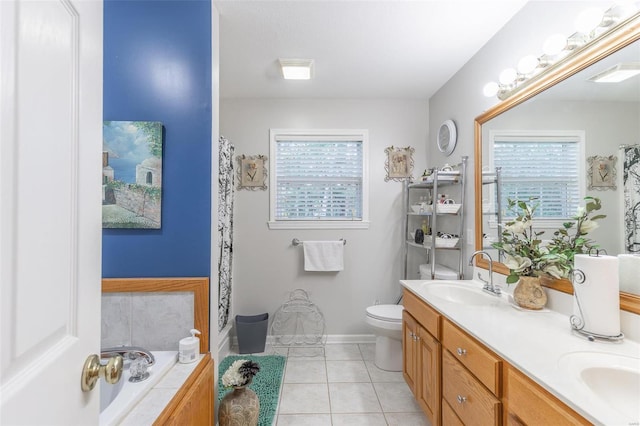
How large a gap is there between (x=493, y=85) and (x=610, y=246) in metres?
1.12

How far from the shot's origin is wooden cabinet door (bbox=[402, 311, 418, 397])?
1780 millimetres

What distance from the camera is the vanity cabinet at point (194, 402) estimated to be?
41.5 inches

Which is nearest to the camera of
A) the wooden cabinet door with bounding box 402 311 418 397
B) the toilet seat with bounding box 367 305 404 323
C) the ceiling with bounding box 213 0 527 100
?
the ceiling with bounding box 213 0 527 100

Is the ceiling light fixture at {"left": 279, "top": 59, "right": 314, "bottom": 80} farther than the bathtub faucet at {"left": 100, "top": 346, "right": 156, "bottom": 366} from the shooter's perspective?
Yes

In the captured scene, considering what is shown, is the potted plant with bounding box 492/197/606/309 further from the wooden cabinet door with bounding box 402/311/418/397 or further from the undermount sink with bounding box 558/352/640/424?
the wooden cabinet door with bounding box 402/311/418/397

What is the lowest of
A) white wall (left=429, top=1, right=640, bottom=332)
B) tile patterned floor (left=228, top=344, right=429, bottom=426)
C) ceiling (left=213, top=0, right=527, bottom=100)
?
tile patterned floor (left=228, top=344, right=429, bottom=426)

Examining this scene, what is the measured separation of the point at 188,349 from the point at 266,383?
39.7 inches

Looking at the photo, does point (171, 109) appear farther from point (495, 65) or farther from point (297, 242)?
point (495, 65)

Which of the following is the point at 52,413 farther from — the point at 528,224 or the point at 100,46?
the point at 528,224

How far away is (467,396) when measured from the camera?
3.91ft

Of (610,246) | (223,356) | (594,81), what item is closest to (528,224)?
(610,246)

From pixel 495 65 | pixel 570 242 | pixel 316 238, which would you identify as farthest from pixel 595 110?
pixel 316 238

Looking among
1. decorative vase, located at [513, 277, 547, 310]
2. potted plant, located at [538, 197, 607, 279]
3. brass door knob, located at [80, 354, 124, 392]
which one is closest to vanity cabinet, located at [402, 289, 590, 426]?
decorative vase, located at [513, 277, 547, 310]

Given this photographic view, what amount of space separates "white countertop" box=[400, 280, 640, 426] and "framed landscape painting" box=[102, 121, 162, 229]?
5.41 feet
